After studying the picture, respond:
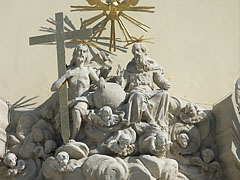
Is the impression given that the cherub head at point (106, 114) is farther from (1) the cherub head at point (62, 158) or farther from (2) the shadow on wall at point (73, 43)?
(2) the shadow on wall at point (73, 43)

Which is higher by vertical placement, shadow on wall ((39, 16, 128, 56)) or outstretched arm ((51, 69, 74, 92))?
shadow on wall ((39, 16, 128, 56))

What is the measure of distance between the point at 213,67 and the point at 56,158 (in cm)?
230

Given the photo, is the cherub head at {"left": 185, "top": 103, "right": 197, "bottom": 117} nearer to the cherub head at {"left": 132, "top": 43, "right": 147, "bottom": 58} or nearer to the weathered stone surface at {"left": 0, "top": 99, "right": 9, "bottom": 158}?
the cherub head at {"left": 132, "top": 43, "right": 147, "bottom": 58}

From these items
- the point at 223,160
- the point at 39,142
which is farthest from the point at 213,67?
the point at 39,142

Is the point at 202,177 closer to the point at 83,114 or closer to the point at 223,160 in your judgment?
the point at 223,160

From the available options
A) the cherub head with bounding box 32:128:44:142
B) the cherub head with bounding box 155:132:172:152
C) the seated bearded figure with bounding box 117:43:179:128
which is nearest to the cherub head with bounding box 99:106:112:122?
the seated bearded figure with bounding box 117:43:179:128

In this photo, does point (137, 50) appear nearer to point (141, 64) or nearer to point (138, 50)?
point (138, 50)

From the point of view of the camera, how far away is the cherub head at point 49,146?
8.54 metres

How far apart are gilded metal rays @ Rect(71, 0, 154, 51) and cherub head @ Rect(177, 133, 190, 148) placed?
3.96ft

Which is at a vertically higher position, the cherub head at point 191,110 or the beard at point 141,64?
the beard at point 141,64

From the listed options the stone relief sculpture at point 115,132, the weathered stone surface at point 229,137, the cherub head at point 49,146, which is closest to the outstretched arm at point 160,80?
the stone relief sculpture at point 115,132

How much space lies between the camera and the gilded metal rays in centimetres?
923

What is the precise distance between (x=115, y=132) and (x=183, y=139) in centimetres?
72

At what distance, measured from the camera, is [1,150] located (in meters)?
8.60
